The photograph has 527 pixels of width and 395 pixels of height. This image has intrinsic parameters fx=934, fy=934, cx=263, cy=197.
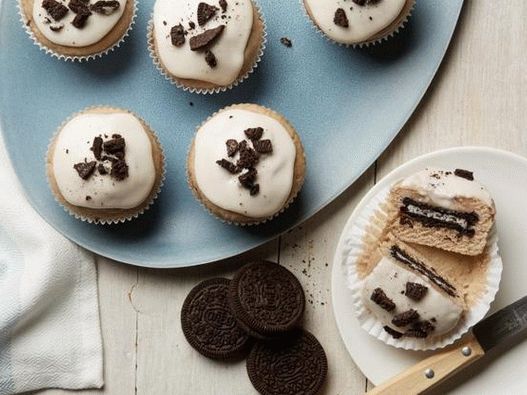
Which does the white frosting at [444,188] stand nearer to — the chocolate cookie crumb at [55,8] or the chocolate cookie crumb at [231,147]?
the chocolate cookie crumb at [231,147]

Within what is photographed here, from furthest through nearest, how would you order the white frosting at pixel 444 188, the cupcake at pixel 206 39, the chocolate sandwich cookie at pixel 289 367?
the chocolate sandwich cookie at pixel 289 367 < the cupcake at pixel 206 39 < the white frosting at pixel 444 188

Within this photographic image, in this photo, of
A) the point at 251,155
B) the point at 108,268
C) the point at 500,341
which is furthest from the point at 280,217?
the point at 500,341

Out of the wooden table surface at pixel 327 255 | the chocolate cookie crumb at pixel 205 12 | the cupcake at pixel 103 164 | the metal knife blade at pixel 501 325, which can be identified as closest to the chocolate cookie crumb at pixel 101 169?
the cupcake at pixel 103 164

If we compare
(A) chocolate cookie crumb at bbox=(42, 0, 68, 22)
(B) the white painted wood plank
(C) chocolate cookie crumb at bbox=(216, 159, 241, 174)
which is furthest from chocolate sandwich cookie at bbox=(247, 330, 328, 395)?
(A) chocolate cookie crumb at bbox=(42, 0, 68, 22)

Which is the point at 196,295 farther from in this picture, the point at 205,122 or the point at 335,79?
the point at 335,79

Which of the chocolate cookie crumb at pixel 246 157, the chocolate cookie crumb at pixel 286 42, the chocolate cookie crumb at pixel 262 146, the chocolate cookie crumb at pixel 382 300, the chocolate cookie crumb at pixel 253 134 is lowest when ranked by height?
the chocolate cookie crumb at pixel 382 300

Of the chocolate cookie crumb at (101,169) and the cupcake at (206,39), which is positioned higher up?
the cupcake at (206,39)
